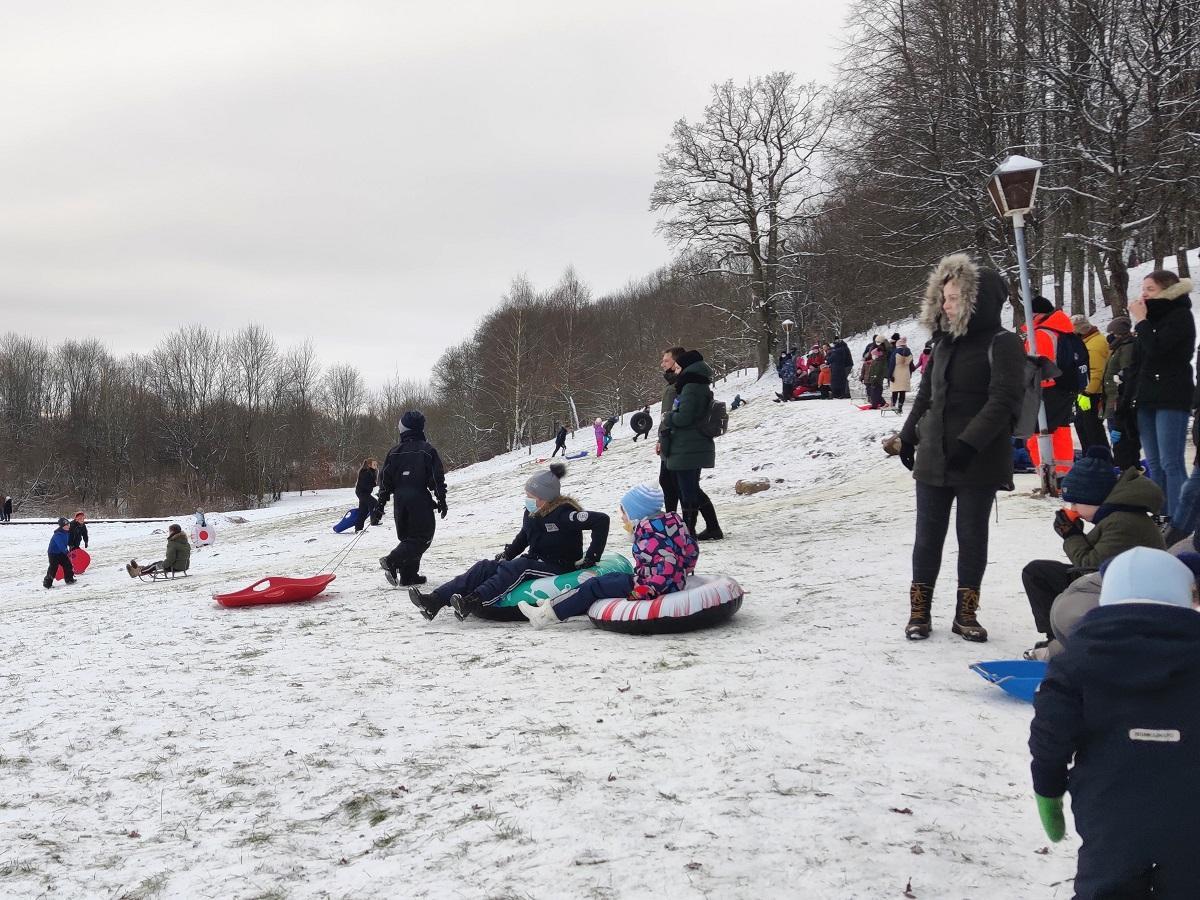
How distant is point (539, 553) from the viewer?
274 inches

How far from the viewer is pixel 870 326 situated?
44750mm

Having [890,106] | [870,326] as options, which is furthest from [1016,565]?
[870,326]

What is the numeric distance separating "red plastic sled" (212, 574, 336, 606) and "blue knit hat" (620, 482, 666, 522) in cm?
384

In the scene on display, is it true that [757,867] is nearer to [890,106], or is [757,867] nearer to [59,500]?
[890,106]

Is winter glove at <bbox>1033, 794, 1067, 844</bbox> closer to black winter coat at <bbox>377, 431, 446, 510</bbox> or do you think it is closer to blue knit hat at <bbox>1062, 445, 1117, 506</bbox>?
blue knit hat at <bbox>1062, 445, 1117, 506</bbox>

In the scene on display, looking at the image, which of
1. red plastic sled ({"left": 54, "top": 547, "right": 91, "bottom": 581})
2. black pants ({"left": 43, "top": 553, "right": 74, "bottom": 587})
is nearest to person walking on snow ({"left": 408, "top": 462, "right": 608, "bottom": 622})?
black pants ({"left": 43, "top": 553, "right": 74, "bottom": 587})

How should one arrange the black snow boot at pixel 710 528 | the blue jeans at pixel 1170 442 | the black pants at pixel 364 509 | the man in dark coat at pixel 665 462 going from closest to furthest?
the blue jeans at pixel 1170 442
the man in dark coat at pixel 665 462
the black snow boot at pixel 710 528
the black pants at pixel 364 509

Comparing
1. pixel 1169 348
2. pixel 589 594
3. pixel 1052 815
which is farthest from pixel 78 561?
pixel 1052 815

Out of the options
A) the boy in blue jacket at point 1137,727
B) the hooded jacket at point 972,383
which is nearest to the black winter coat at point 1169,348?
the hooded jacket at point 972,383

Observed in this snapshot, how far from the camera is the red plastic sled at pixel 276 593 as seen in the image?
28.3ft

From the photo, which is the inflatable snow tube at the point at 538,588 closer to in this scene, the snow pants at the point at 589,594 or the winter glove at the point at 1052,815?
the snow pants at the point at 589,594

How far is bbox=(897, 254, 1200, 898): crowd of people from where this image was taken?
2045 mm

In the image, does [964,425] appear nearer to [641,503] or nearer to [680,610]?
[680,610]

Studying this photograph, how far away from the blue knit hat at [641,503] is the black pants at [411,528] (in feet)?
10.4
